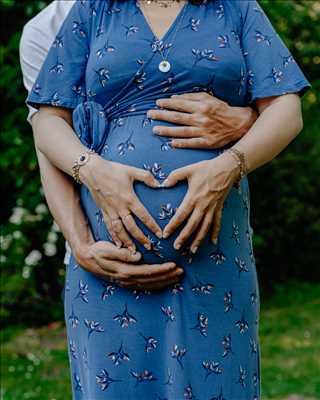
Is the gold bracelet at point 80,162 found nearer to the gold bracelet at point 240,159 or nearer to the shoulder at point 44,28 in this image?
the gold bracelet at point 240,159

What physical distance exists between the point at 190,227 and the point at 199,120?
35 centimetres

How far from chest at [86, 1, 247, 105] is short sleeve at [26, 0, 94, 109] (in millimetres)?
37

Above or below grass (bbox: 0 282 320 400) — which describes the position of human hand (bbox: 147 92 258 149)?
above

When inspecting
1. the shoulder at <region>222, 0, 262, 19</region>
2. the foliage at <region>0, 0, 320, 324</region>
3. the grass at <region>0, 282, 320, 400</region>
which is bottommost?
the grass at <region>0, 282, 320, 400</region>

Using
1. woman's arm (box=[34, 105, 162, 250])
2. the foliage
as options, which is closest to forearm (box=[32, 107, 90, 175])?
woman's arm (box=[34, 105, 162, 250])

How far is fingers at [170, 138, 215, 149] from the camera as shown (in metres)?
2.48

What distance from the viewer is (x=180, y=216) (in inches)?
94.3

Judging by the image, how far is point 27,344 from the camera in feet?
19.8

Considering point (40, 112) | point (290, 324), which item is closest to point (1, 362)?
point (290, 324)

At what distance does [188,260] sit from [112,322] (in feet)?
0.93

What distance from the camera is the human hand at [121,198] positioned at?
241 centimetres

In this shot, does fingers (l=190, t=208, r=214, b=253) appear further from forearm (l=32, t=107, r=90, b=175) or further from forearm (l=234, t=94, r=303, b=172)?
forearm (l=32, t=107, r=90, b=175)

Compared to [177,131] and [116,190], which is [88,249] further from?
[177,131]

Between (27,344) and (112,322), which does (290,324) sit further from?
(112,322)
